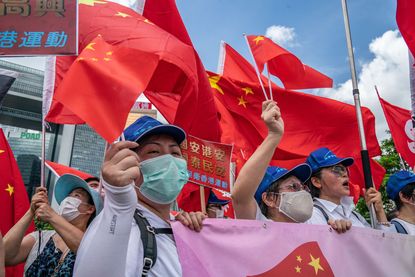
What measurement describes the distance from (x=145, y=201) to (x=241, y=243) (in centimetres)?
57

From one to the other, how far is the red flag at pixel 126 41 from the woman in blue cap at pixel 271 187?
100cm

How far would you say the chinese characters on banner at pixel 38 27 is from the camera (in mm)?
2449

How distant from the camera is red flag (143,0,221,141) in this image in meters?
3.70

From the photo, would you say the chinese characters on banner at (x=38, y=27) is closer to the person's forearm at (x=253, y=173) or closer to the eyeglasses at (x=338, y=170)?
the person's forearm at (x=253, y=173)

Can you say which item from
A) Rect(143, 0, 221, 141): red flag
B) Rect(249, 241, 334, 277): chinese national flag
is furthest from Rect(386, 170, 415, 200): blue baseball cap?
Rect(249, 241, 334, 277): chinese national flag

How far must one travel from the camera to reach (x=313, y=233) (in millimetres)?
2238

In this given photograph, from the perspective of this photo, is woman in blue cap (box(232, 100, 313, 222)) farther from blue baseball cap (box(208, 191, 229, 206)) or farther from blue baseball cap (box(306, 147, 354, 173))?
blue baseball cap (box(208, 191, 229, 206))

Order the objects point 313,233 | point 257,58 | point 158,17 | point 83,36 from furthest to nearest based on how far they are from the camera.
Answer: point 158,17
point 257,58
point 83,36
point 313,233

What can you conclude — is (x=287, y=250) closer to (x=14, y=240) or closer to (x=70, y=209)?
(x=70, y=209)

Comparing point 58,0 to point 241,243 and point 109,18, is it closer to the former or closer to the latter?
point 109,18

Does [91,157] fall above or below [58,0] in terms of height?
below

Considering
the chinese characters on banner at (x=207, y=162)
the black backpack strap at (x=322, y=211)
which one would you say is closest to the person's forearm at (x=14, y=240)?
the chinese characters on banner at (x=207, y=162)

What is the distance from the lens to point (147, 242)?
154cm

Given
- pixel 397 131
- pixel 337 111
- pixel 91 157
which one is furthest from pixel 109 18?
pixel 91 157
